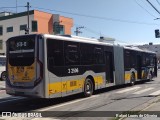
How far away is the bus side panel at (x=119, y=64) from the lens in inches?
806

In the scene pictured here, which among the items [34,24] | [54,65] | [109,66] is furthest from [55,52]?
[34,24]

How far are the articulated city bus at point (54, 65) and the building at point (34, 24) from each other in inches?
1591

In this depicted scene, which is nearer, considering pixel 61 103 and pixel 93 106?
pixel 93 106

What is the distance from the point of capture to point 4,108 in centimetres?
1307

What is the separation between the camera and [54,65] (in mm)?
13648

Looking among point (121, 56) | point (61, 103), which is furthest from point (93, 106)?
point (121, 56)

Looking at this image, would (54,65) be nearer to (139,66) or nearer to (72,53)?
(72,53)

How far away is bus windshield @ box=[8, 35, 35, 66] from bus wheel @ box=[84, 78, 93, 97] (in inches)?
152

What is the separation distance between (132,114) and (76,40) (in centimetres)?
Result: 575

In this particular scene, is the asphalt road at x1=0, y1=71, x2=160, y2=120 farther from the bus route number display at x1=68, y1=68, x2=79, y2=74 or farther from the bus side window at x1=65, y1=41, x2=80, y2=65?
the bus side window at x1=65, y1=41, x2=80, y2=65

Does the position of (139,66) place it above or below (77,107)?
above

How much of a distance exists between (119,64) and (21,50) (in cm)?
870

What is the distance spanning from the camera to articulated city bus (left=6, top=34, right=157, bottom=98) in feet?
42.9

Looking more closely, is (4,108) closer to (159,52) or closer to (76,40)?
(76,40)
